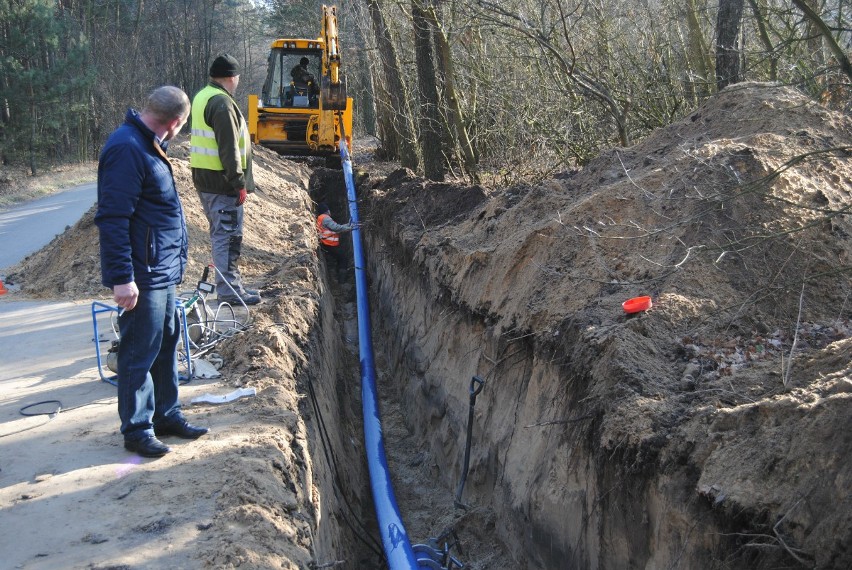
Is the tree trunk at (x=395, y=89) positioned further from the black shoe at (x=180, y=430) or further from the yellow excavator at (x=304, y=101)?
the black shoe at (x=180, y=430)

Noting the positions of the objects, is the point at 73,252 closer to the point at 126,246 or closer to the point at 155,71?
the point at 126,246

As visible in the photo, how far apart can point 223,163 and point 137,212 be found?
104 inches

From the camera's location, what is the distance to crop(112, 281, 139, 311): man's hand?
4.19 metres

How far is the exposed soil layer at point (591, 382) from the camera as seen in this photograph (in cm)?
355

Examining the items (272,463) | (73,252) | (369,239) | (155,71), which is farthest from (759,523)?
(155,71)

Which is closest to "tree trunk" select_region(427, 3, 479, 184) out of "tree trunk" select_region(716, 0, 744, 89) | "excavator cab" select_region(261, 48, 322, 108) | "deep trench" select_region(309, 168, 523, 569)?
"deep trench" select_region(309, 168, 523, 569)

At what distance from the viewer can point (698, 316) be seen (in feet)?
16.4

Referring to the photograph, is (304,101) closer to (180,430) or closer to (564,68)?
(564,68)

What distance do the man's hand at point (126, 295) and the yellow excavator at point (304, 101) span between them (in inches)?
467

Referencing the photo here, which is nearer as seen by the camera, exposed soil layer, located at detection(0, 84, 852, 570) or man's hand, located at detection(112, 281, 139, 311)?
exposed soil layer, located at detection(0, 84, 852, 570)

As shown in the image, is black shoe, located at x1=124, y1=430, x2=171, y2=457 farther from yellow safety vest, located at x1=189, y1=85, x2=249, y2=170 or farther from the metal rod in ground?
yellow safety vest, located at x1=189, y1=85, x2=249, y2=170

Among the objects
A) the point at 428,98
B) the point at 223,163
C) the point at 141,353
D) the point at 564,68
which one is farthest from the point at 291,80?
the point at 141,353

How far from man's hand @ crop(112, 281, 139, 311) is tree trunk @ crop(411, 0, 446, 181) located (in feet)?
24.1

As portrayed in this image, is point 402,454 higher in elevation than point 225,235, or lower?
lower
